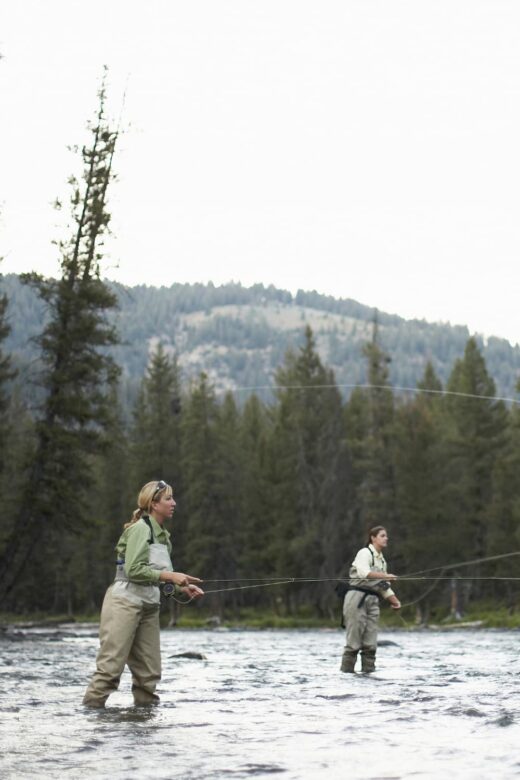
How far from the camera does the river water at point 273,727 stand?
7684 millimetres

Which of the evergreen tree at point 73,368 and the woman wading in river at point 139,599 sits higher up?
the evergreen tree at point 73,368

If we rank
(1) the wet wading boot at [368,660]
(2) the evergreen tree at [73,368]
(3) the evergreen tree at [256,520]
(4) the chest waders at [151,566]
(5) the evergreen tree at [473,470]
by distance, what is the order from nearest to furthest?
(4) the chest waders at [151,566] → (1) the wet wading boot at [368,660] → (2) the evergreen tree at [73,368] → (5) the evergreen tree at [473,470] → (3) the evergreen tree at [256,520]

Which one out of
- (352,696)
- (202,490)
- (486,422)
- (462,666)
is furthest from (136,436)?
(352,696)

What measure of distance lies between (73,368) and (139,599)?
89.7 ft

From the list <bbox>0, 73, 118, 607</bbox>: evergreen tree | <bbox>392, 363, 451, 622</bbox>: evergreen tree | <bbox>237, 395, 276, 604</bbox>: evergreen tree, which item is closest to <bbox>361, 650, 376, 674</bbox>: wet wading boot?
<bbox>0, 73, 118, 607</bbox>: evergreen tree

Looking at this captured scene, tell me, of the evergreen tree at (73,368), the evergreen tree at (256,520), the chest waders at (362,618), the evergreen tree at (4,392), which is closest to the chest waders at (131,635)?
the chest waders at (362,618)

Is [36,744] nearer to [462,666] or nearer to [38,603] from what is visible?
[462,666]

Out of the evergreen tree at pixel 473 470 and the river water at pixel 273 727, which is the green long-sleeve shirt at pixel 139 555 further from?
the evergreen tree at pixel 473 470

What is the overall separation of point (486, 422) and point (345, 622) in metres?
56.2

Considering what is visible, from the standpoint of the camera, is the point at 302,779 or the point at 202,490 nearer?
the point at 302,779

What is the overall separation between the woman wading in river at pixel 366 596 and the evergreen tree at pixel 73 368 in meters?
21.7

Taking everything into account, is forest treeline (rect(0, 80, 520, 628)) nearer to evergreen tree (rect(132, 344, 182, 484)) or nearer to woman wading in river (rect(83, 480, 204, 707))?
evergreen tree (rect(132, 344, 182, 484))

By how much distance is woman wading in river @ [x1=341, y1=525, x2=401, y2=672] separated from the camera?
653 inches

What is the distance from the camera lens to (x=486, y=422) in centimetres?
7206
